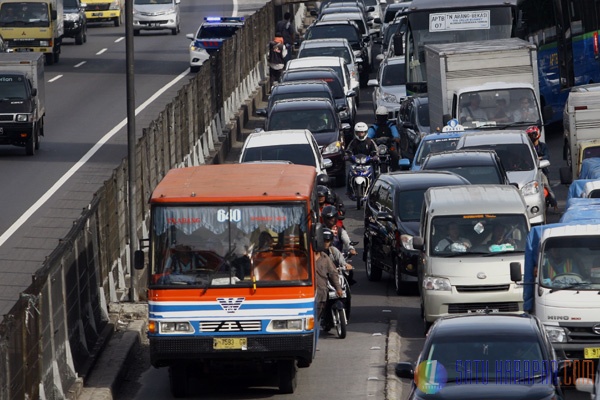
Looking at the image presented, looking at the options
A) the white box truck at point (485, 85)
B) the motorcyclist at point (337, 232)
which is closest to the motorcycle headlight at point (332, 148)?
the white box truck at point (485, 85)

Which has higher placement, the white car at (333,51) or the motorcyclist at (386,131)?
the white car at (333,51)

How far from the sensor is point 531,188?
25.9 metres

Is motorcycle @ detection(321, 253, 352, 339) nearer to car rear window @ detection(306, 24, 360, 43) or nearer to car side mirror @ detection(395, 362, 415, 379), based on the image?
car side mirror @ detection(395, 362, 415, 379)

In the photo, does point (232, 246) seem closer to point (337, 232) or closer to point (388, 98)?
point (337, 232)

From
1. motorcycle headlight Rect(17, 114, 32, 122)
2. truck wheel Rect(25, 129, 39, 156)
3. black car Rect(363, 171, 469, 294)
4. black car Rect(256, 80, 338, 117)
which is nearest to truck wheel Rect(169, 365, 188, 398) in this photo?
black car Rect(363, 171, 469, 294)

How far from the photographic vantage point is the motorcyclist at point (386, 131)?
33.4 m

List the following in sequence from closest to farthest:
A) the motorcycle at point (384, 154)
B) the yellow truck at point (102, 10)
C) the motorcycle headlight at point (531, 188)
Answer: the motorcycle headlight at point (531, 188)
the motorcycle at point (384, 154)
the yellow truck at point (102, 10)

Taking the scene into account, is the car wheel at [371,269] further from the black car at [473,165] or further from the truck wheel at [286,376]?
the truck wheel at [286,376]

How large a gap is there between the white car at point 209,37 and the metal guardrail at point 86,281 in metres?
16.9

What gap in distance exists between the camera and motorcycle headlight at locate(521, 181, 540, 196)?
2573 centimetres

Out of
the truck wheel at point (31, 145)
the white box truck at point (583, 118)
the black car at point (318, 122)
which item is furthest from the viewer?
the truck wheel at point (31, 145)

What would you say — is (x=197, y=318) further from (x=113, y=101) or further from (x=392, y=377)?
(x=113, y=101)

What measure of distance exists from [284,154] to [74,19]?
3367cm

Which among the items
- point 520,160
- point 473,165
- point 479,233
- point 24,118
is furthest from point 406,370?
point 24,118
